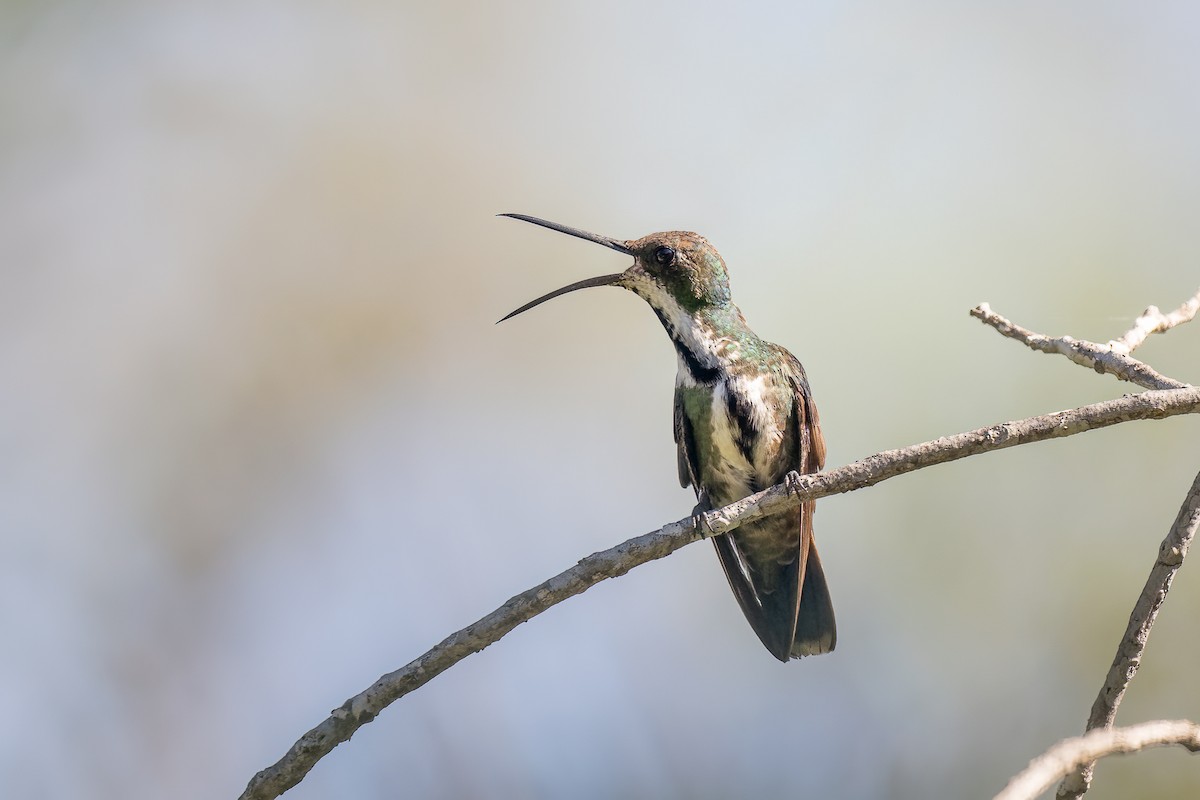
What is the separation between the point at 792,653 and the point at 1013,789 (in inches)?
107

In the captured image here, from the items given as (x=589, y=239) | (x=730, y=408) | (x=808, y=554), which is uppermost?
(x=589, y=239)

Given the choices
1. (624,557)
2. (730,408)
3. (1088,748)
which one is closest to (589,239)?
(730,408)

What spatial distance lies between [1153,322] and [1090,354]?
0.44m

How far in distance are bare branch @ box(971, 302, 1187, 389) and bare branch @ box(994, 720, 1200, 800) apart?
3.49 feet

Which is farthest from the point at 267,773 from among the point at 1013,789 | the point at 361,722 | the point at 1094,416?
the point at 1094,416

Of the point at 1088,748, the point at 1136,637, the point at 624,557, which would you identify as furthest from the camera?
the point at 624,557

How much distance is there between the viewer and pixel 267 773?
273cm

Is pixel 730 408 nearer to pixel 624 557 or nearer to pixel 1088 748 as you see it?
pixel 624 557

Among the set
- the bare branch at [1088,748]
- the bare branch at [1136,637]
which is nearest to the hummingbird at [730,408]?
the bare branch at [1136,637]

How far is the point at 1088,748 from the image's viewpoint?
2229mm

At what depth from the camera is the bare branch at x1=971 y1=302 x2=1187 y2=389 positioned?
131 inches

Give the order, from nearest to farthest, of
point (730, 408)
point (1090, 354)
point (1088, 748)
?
1. point (1088, 748)
2. point (1090, 354)
3. point (730, 408)

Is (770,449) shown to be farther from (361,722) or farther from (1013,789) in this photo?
(1013,789)

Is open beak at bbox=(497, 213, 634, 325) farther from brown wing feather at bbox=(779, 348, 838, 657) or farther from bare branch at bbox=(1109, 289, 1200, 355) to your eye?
bare branch at bbox=(1109, 289, 1200, 355)
